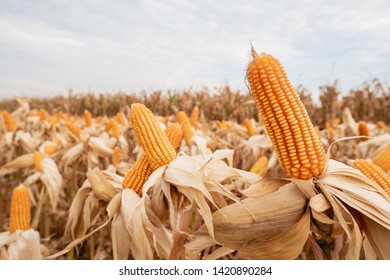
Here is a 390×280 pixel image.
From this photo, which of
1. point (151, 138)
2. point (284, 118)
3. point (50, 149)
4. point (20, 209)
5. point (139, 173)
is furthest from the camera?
point (50, 149)

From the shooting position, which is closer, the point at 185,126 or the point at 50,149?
the point at 185,126

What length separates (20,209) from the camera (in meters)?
1.31

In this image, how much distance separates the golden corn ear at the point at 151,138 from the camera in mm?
783

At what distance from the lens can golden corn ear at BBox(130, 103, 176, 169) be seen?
78 centimetres

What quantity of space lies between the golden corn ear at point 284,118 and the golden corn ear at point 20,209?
0.91 m

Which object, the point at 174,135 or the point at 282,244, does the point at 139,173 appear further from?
the point at 282,244

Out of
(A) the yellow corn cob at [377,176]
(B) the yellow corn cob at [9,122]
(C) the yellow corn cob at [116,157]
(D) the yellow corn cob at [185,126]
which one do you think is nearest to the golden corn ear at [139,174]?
(A) the yellow corn cob at [377,176]

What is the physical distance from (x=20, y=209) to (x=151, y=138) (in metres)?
0.76

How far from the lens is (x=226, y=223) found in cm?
68

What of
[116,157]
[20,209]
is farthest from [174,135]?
[116,157]
